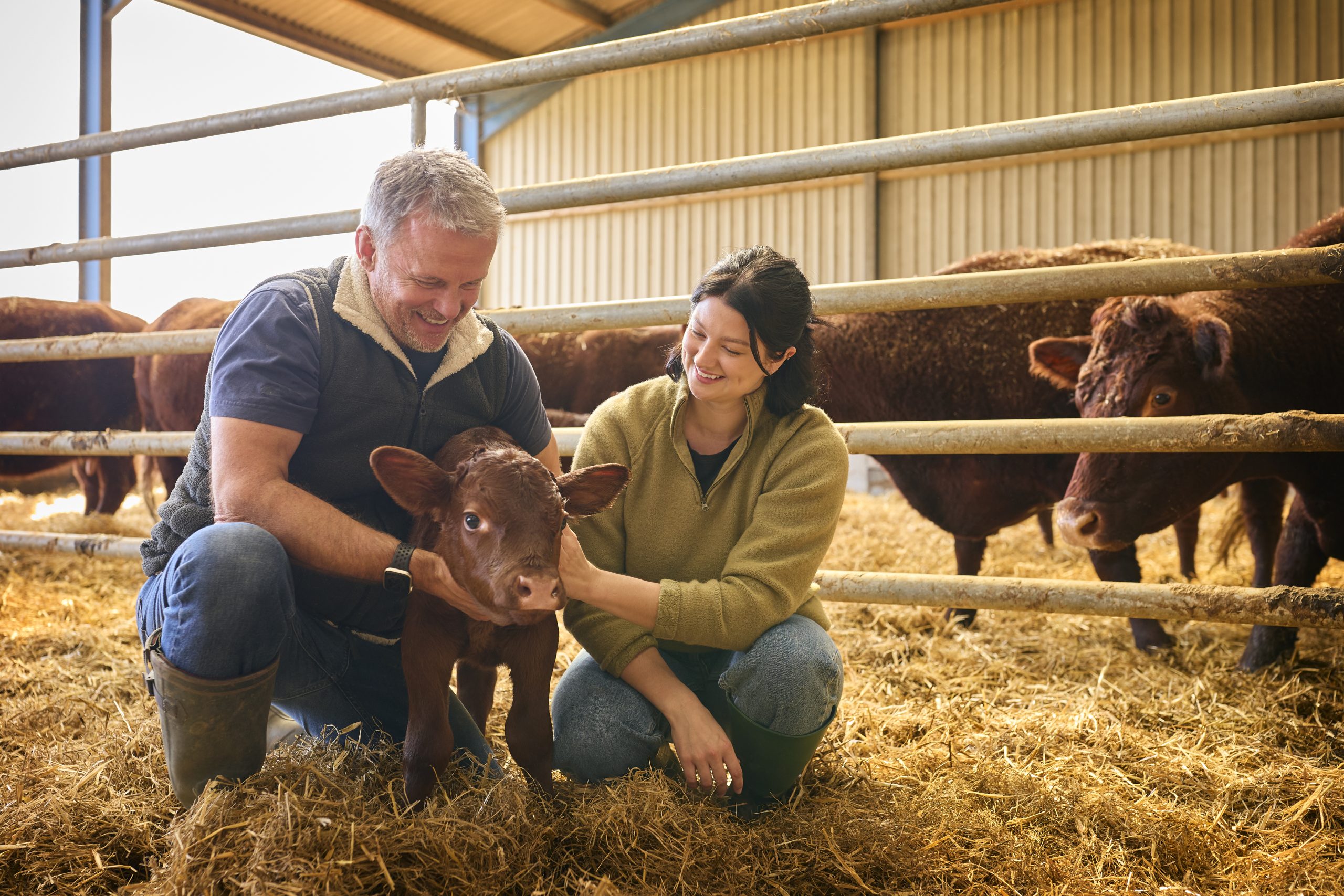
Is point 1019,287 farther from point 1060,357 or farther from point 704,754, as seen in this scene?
point 704,754

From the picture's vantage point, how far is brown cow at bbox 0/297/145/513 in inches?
222

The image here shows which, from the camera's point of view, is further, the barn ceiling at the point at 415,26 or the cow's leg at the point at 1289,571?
the barn ceiling at the point at 415,26

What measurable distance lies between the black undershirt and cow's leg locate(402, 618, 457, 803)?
73cm

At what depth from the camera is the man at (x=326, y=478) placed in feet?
6.00

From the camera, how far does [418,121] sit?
3760 millimetres

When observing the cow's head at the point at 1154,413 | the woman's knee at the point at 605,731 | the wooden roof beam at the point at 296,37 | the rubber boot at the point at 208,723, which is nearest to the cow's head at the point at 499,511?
the woman's knee at the point at 605,731

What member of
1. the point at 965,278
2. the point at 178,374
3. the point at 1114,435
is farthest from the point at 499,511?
the point at 178,374

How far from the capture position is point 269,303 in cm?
200

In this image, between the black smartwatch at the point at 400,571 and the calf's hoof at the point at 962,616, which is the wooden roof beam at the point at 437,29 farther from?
the black smartwatch at the point at 400,571

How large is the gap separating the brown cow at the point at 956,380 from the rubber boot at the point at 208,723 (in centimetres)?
293

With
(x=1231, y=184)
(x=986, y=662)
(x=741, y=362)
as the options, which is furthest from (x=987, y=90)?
(x=741, y=362)

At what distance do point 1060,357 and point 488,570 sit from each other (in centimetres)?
290

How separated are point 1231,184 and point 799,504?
11.4 meters

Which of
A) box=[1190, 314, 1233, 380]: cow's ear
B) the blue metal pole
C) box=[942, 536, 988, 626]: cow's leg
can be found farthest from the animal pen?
the blue metal pole
